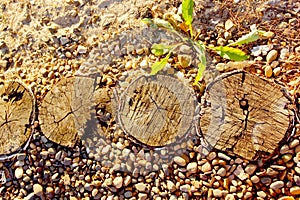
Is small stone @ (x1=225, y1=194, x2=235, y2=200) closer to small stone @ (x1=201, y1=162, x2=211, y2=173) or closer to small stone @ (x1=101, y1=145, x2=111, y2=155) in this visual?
small stone @ (x1=201, y1=162, x2=211, y2=173)

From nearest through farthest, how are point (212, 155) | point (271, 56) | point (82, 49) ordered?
1. point (212, 155)
2. point (271, 56)
3. point (82, 49)

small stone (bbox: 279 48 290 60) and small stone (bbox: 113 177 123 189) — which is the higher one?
small stone (bbox: 279 48 290 60)

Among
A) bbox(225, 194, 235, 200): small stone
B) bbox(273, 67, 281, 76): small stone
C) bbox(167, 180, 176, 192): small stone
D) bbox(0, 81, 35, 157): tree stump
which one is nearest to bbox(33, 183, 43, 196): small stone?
bbox(0, 81, 35, 157): tree stump

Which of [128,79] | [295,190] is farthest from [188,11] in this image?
[295,190]

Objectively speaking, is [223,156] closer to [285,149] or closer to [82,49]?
[285,149]

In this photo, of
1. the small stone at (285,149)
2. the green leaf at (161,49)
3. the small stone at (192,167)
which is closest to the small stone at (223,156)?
the small stone at (192,167)

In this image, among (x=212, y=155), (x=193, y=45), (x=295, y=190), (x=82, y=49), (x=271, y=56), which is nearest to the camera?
(x=295, y=190)

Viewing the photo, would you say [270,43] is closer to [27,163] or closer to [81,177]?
[81,177]
